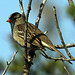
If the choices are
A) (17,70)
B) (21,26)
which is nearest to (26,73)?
(17,70)

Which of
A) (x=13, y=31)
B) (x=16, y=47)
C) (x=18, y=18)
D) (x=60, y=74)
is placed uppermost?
(x=18, y=18)

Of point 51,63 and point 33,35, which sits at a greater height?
point 33,35

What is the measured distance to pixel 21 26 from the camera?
21.1 ft

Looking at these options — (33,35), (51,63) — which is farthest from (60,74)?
(33,35)

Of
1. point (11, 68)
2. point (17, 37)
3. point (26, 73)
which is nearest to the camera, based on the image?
point (26, 73)

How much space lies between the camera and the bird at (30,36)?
216 inches

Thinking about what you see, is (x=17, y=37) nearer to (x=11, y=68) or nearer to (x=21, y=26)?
(x=21, y=26)

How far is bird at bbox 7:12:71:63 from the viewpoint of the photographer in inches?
216

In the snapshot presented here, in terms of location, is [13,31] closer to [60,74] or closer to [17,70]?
[17,70]

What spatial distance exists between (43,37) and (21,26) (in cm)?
97

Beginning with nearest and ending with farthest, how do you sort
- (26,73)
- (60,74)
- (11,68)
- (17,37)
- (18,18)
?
(26,73) < (60,74) < (11,68) < (17,37) < (18,18)

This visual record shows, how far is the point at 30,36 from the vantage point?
5582 mm

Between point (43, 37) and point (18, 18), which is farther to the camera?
point (18, 18)

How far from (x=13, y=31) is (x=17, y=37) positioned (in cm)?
43
